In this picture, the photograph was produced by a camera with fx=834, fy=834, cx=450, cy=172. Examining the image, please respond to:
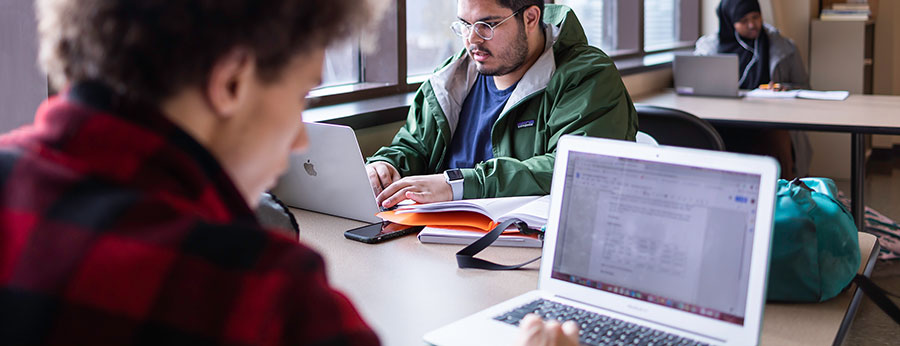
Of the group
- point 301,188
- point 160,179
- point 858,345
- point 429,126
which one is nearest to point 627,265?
point 160,179

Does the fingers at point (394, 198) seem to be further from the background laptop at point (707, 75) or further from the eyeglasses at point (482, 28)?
the background laptop at point (707, 75)

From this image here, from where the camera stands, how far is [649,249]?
1123 mm

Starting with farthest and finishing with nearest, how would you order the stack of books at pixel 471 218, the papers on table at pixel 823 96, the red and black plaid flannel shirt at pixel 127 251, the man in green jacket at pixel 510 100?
the papers on table at pixel 823 96 < the man in green jacket at pixel 510 100 < the stack of books at pixel 471 218 < the red and black plaid flannel shirt at pixel 127 251

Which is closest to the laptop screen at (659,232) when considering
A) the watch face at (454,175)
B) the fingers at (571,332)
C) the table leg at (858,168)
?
the fingers at (571,332)

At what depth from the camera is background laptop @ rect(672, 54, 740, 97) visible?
13.7 feet

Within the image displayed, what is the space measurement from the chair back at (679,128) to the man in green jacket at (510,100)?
22.1 inches

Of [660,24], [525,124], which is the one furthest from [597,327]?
[660,24]

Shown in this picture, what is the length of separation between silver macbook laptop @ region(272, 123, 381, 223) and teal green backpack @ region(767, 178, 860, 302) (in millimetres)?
783

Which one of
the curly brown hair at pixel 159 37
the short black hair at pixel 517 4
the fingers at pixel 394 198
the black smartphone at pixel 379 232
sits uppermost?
the short black hair at pixel 517 4

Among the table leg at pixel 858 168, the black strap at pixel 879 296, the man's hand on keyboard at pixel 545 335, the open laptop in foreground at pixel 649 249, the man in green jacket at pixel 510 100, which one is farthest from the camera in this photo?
the table leg at pixel 858 168

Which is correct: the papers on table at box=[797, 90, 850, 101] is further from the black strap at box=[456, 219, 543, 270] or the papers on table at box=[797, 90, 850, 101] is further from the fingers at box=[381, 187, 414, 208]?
the black strap at box=[456, 219, 543, 270]

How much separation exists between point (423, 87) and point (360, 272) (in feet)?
3.61

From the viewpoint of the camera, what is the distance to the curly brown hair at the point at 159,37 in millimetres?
556

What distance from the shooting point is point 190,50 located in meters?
0.57
